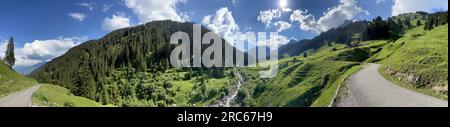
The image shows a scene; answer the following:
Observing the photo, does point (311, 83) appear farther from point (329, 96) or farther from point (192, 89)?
point (192, 89)

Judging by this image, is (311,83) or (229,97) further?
(229,97)

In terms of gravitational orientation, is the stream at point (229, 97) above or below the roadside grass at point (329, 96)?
below

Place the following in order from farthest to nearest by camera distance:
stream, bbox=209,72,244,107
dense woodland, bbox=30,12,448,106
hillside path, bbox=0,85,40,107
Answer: dense woodland, bbox=30,12,448,106, stream, bbox=209,72,244,107, hillside path, bbox=0,85,40,107

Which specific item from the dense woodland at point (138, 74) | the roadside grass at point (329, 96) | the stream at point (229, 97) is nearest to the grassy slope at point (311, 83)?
the roadside grass at point (329, 96)

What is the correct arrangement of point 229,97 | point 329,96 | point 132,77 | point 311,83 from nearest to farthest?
point 329,96 → point 311,83 → point 229,97 → point 132,77

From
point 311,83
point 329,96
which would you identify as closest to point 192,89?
point 311,83

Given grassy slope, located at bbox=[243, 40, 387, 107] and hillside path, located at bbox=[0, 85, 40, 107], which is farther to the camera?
grassy slope, located at bbox=[243, 40, 387, 107]

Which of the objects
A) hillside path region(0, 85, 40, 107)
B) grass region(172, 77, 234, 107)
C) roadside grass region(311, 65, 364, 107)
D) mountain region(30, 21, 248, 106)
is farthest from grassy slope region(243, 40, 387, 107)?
mountain region(30, 21, 248, 106)

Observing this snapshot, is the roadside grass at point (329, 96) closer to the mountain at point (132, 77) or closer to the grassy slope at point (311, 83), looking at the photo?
the grassy slope at point (311, 83)

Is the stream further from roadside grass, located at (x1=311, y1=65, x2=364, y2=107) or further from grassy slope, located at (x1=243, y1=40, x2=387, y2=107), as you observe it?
roadside grass, located at (x1=311, y1=65, x2=364, y2=107)

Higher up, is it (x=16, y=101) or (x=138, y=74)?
(x=16, y=101)

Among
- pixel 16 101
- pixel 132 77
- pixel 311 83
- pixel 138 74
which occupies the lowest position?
pixel 132 77

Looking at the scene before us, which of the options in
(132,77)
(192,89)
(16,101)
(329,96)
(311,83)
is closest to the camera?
(16,101)
